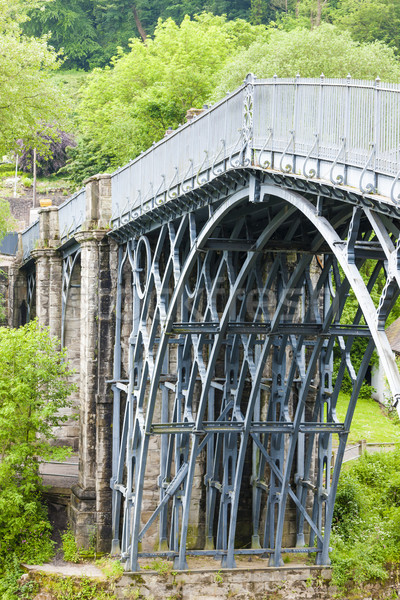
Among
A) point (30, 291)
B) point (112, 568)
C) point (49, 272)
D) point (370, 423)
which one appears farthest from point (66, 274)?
point (370, 423)

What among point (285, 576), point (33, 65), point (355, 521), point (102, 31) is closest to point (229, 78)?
point (33, 65)

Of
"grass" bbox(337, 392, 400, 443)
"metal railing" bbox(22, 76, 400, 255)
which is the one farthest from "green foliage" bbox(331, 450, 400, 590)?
"metal railing" bbox(22, 76, 400, 255)

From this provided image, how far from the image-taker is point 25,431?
23.2 metres

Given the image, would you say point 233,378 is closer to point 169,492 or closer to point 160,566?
point 169,492

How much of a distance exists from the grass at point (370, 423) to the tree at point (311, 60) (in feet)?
42.7

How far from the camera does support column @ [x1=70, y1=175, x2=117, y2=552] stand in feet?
73.3

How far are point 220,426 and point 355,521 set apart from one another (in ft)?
25.2

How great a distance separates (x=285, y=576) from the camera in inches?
785

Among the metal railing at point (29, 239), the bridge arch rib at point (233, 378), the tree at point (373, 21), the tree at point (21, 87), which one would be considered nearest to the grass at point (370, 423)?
the bridge arch rib at point (233, 378)

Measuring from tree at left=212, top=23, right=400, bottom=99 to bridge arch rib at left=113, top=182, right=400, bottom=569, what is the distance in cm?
1373

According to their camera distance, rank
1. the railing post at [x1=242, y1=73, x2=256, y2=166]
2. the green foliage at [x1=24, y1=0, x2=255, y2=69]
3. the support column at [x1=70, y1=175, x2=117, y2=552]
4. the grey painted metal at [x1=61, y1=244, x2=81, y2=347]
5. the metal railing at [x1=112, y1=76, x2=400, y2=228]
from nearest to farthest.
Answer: the metal railing at [x1=112, y1=76, x2=400, y2=228] → the railing post at [x1=242, y1=73, x2=256, y2=166] → the support column at [x1=70, y1=175, x2=117, y2=552] → the grey painted metal at [x1=61, y1=244, x2=81, y2=347] → the green foliage at [x1=24, y1=0, x2=255, y2=69]

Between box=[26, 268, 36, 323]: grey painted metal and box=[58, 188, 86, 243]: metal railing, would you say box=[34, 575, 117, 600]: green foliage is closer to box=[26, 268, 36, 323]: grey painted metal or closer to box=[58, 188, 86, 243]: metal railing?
box=[58, 188, 86, 243]: metal railing

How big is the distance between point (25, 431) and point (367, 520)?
926 centimetres

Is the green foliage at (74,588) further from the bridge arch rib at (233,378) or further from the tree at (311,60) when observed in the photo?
the tree at (311,60)
